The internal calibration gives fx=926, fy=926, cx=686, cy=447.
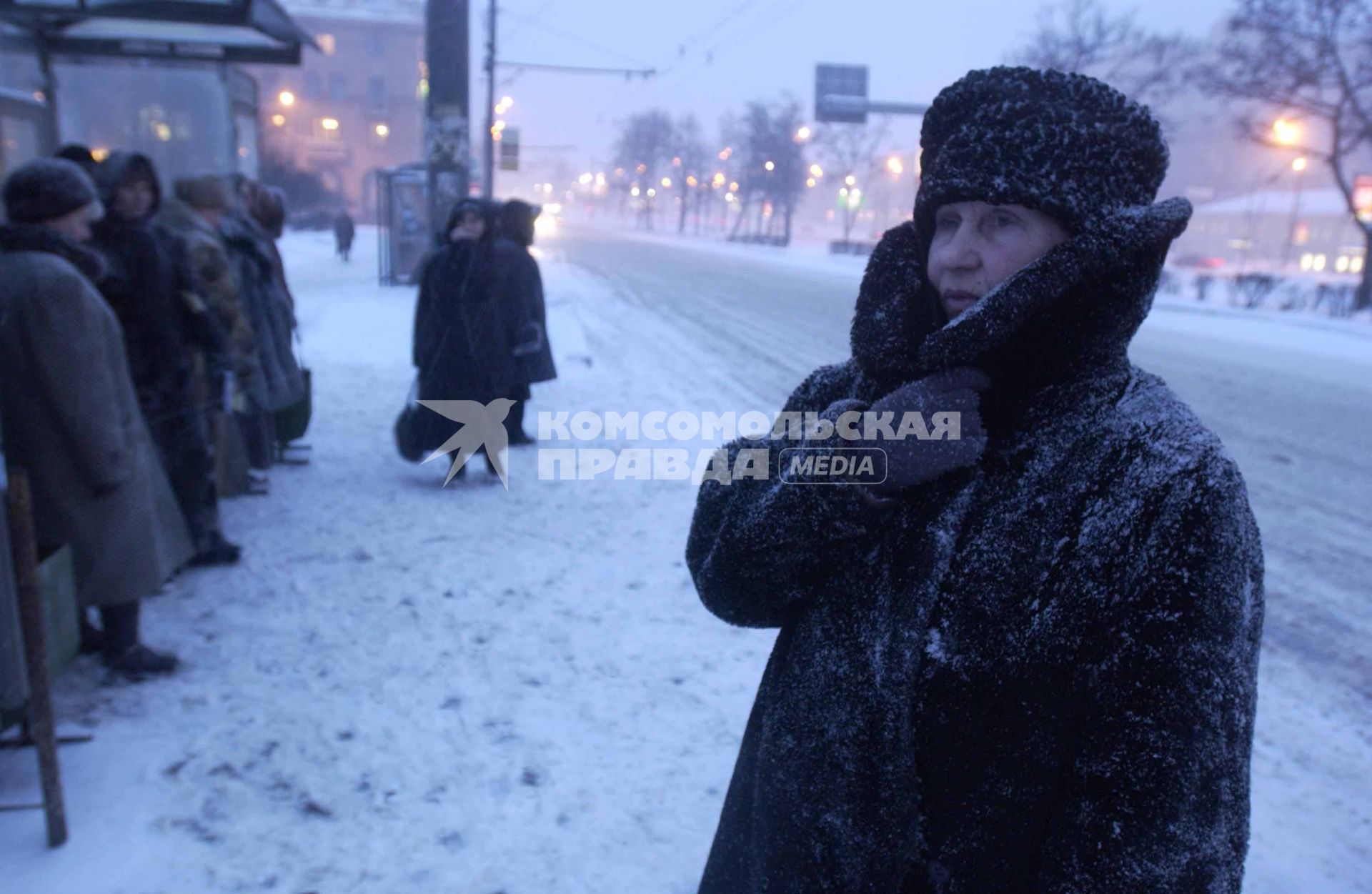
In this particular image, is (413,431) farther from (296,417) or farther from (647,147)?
(647,147)

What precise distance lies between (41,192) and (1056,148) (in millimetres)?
3458

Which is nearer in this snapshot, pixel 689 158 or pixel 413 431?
pixel 413 431

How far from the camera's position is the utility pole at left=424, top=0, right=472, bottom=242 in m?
13.0

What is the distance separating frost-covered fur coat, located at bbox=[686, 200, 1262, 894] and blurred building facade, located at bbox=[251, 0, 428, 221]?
66.6 meters

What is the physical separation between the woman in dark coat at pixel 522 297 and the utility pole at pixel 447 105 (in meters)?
7.07

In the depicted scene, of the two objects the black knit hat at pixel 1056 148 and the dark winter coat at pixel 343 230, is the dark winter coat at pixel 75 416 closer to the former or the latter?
the black knit hat at pixel 1056 148

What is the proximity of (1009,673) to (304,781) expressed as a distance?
2.69 meters

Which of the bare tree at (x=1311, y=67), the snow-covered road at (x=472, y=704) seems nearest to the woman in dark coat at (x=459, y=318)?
the snow-covered road at (x=472, y=704)

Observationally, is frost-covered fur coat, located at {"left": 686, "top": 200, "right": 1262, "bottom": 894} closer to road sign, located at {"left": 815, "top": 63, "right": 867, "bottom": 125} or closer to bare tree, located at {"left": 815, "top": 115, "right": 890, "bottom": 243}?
road sign, located at {"left": 815, "top": 63, "right": 867, "bottom": 125}

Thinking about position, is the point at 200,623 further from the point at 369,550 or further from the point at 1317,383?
the point at 1317,383

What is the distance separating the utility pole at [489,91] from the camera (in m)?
19.7

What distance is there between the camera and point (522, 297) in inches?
254

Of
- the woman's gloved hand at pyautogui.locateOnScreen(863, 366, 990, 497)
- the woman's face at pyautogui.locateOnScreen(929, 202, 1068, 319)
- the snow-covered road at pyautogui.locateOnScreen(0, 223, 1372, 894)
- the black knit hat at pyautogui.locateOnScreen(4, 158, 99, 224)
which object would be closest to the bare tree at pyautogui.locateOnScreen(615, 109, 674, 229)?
the snow-covered road at pyautogui.locateOnScreen(0, 223, 1372, 894)

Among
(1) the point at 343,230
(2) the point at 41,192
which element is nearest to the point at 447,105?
(2) the point at 41,192
